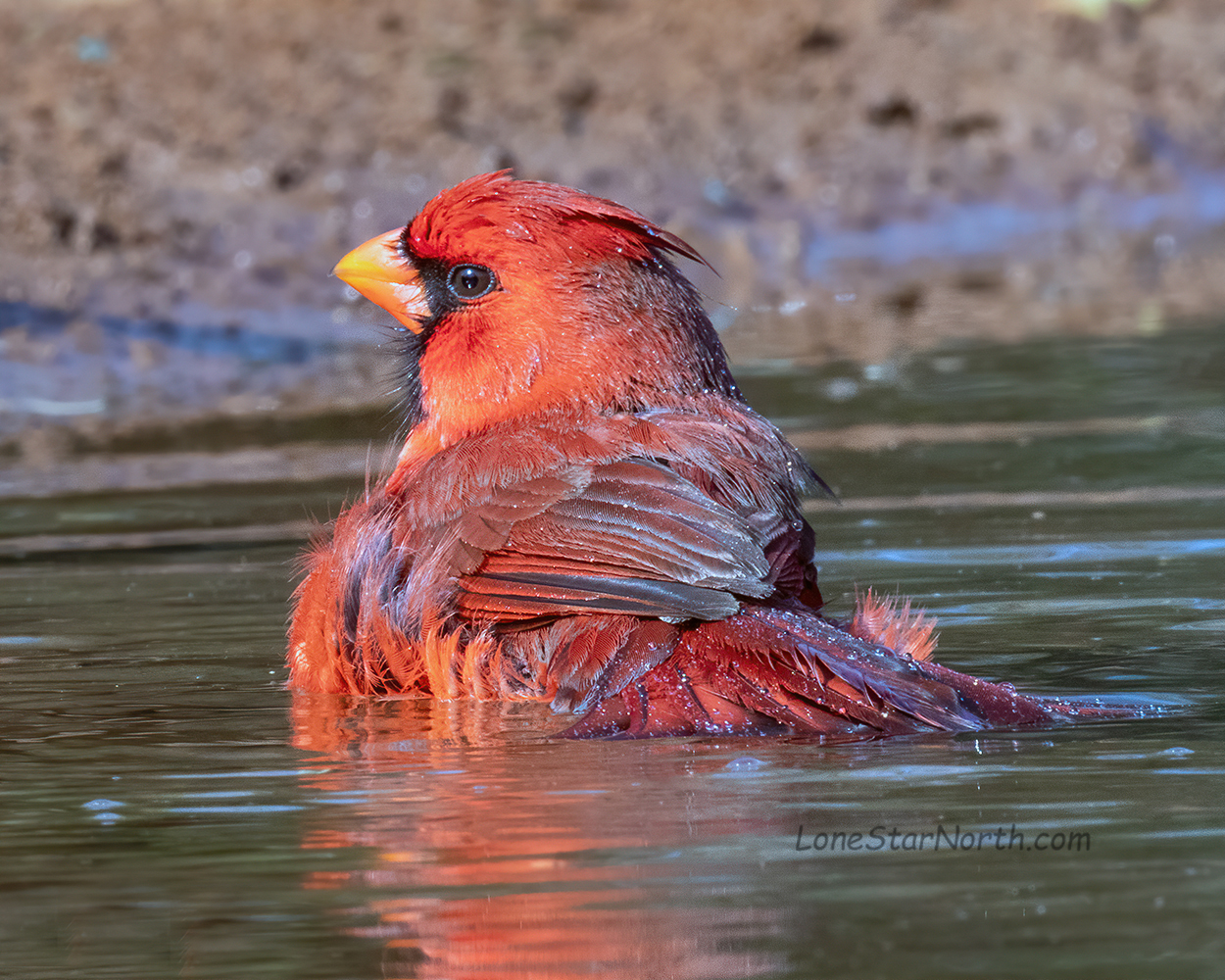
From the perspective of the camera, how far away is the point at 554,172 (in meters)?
13.2

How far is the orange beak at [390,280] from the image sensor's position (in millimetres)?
4809

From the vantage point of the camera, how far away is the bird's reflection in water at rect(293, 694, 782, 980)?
2.69 meters

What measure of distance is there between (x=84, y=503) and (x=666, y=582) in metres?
3.77

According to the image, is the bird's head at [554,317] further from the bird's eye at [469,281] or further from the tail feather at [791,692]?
the tail feather at [791,692]

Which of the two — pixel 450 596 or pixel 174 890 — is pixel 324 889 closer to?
pixel 174 890

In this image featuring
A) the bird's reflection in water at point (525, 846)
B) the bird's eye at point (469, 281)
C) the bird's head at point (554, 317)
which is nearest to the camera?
the bird's reflection in water at point (525, 846)

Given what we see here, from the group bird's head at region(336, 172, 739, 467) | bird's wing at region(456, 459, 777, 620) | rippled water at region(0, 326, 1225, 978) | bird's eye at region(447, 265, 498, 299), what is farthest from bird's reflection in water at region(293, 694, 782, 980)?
bird's eye at region(447, 265, 498, 299)

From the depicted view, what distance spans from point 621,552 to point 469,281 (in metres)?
1.07

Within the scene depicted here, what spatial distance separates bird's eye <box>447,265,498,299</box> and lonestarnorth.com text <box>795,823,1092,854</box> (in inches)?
71.7

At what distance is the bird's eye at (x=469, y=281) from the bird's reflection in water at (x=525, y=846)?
3.18ft

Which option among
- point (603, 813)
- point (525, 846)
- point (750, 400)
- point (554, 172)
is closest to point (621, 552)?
point (603, 813)

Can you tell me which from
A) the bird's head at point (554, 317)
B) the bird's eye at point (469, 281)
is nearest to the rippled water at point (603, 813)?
the bird's head at point (554, 317)

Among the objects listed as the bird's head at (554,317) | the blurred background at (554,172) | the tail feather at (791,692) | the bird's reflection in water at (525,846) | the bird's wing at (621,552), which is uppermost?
the blurred background at (554,172)

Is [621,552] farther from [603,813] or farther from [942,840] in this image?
[942,840]
